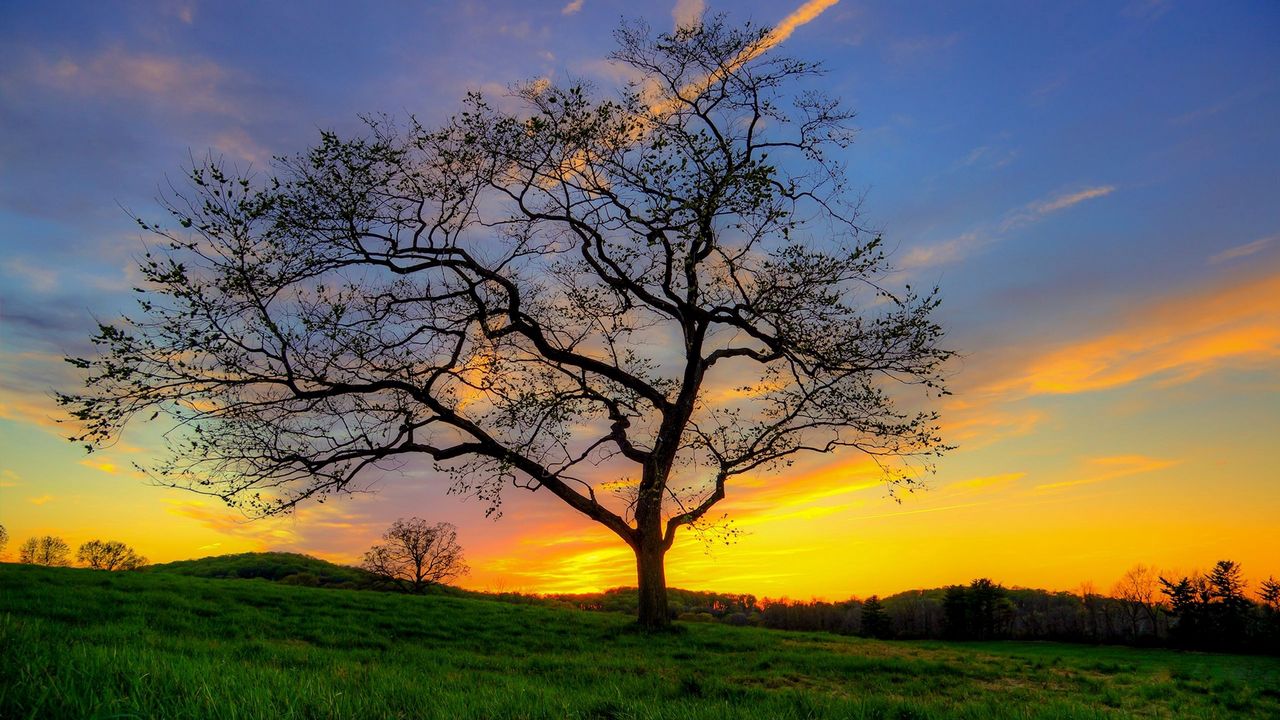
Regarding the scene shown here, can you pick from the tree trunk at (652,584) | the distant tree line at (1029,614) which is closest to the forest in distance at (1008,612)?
the distant tree line at (1029,614)

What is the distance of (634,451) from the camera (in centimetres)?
2350

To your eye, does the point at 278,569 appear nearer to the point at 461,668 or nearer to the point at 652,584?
the point at 652,584

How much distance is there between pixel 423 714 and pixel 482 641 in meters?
14.2

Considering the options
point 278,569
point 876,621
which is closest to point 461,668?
point 876,621

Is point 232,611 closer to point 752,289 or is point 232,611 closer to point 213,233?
point 213,233

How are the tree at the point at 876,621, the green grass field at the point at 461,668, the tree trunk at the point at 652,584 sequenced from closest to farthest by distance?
the green grass field at the point at 461,668
the tree trunk at the point at 652,584
the tree at the point at 876,621

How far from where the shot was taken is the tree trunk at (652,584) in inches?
845

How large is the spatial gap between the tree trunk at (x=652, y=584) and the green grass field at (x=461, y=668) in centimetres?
96

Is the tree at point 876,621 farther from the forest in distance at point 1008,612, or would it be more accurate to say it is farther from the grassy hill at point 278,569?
the grassy hill at point 278,569

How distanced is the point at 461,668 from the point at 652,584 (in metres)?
9.56

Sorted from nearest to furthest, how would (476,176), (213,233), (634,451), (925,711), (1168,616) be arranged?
(925,711)
(213,233)
(476,176)
(634,451)
(1168,616)

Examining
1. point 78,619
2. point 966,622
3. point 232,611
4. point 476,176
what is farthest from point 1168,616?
point 78,619

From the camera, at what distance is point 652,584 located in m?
21.6

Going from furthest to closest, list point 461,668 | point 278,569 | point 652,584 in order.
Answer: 1. point 278,569
2. point 652,584
3. point 461,668
